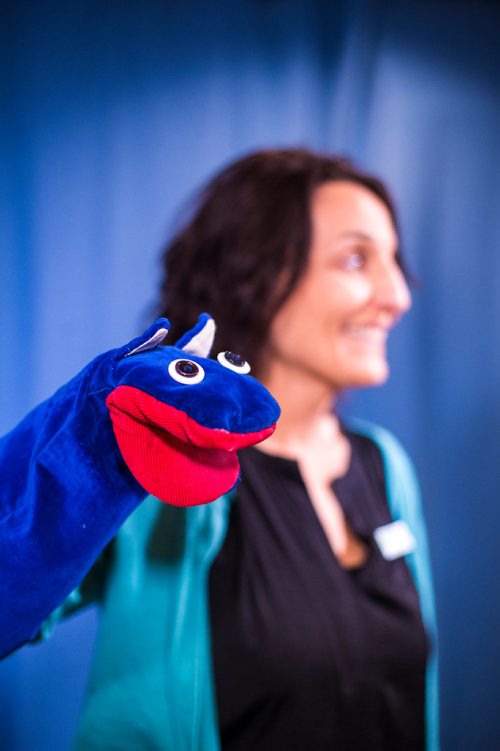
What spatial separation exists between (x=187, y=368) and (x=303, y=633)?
1.69ft

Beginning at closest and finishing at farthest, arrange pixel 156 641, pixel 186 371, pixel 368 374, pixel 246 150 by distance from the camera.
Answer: pixel 186 371 → pixel 156 641 → pixel 368 374 → pixel 246 150

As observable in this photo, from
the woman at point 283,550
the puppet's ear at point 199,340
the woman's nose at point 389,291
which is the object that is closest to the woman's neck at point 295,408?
the woman at point 283,550

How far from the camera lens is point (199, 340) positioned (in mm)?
376

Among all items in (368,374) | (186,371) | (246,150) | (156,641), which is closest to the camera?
(186,371)

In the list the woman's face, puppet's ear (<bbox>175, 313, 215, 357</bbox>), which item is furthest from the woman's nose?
puppet's ear (<bbox>175, 313, 215, 357</bbox>)

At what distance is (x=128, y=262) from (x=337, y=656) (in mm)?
655

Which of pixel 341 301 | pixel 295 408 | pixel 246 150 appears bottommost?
pixel 295 408

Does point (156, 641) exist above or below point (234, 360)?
below

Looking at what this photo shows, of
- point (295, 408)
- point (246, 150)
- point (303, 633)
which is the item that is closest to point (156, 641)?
point (303, 633)

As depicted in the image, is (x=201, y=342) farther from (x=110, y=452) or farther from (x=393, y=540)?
(x=393, y=540)

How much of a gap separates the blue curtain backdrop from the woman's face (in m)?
0.25

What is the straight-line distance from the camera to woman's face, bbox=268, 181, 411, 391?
77 cm

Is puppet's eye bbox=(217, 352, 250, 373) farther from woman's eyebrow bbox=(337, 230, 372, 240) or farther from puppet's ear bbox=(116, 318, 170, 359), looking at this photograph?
woman's eyebrow bbox=(337, 230, 372, 240)

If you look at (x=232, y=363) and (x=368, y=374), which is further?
(x=368, y=374)
